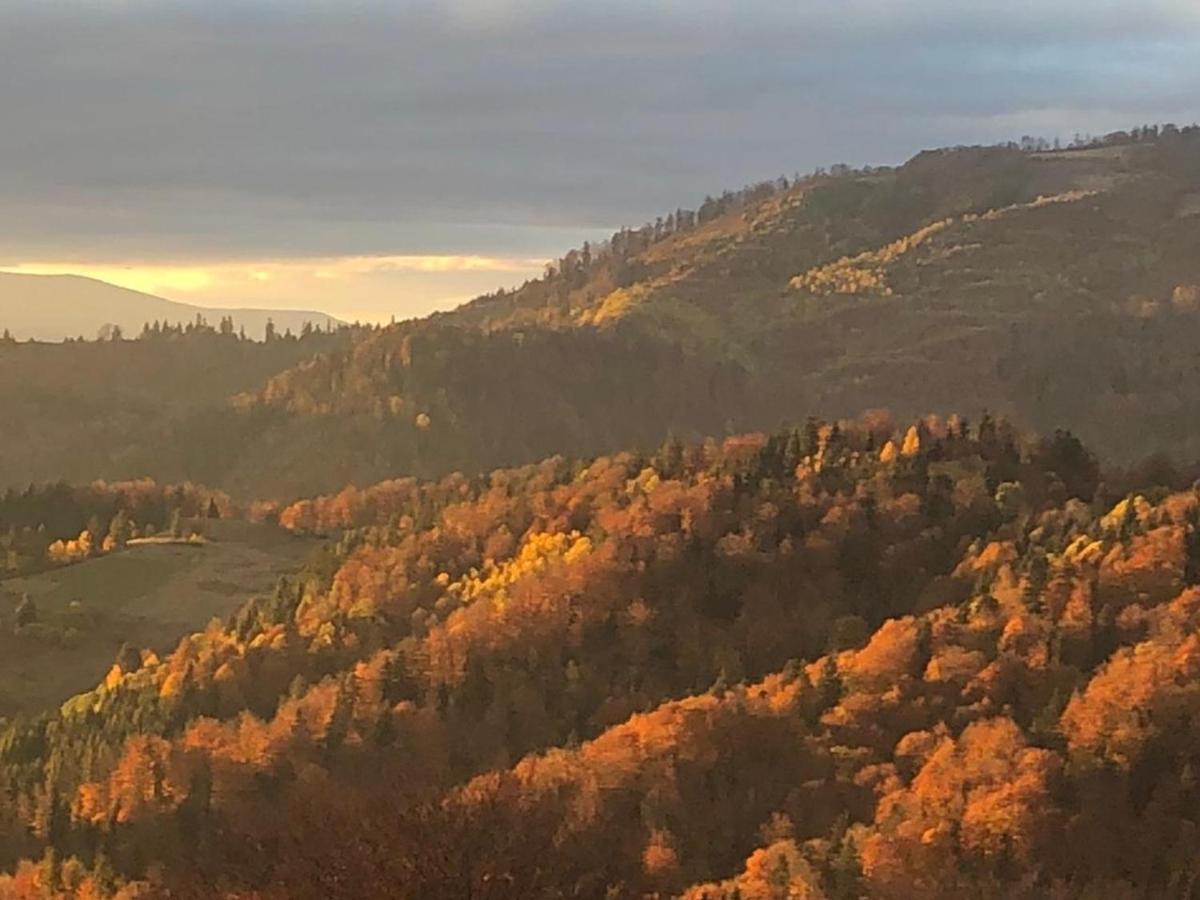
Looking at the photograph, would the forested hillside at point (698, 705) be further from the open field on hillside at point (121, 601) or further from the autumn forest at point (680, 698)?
the open field on hillside at point (121, 601)

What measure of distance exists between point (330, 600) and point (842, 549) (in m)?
42.4

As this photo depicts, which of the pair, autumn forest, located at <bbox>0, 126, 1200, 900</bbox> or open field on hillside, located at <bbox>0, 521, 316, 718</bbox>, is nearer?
autumn forest, located at <bbox>0, 126, 1200, 900</bbox>

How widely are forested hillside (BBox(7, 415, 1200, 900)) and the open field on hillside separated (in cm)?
919

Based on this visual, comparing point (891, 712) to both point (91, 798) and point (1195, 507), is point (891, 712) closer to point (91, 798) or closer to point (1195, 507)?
point (1195, 507)

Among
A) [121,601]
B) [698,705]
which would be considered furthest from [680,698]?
[121,601]

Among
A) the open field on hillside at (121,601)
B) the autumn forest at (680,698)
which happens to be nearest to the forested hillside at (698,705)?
the autumn forest at (680,698)

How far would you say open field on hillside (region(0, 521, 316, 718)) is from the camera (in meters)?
133

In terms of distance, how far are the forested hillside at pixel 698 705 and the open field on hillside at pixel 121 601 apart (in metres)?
9.19

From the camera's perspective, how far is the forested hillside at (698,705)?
6184 cm

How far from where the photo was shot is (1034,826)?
65.8 metres

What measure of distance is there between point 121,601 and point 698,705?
269 ft

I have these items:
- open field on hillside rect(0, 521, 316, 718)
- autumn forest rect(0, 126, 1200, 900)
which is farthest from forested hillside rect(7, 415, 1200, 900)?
open field on hillside rect(0, 521, 316, 718)

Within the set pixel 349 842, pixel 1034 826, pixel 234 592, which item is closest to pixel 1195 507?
pixel 1034 826

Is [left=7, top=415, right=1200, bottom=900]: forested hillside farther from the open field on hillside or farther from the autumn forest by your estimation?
the open field on hillside
